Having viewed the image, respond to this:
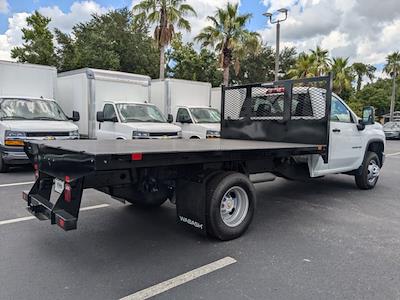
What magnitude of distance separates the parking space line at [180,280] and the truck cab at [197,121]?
8340 mm

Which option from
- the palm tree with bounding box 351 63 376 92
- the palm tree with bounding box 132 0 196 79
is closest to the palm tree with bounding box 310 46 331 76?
the palm tree with bounding box 132 0 196 79

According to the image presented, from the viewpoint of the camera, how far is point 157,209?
5.91m

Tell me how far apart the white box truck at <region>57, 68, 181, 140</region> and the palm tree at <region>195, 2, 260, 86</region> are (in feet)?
32.5

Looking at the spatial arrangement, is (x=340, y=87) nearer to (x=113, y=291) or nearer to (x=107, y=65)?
(x=107, y=65)

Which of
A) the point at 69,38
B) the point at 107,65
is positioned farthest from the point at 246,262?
the point at 69,38

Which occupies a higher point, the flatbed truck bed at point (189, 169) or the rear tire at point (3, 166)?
the flatbed truck bed at point (189, 169)

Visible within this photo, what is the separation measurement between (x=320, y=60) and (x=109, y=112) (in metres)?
25.4

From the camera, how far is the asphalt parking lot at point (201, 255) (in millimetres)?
3287

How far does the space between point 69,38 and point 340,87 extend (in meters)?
25.4

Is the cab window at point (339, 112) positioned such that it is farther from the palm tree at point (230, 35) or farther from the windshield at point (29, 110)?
the palm tree at point (230, 35)

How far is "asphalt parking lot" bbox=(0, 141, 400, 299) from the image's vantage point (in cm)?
329

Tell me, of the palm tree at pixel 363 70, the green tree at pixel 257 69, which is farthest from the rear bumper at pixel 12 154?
the palm tree at pixel 363 70

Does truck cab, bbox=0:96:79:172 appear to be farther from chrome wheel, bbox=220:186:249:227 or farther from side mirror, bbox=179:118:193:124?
chrome wheel, bbox=220:186:249:227

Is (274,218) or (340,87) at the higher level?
(340,87)
